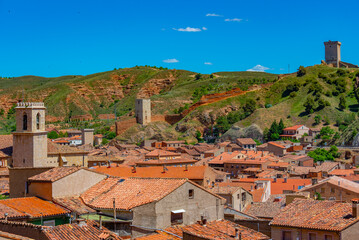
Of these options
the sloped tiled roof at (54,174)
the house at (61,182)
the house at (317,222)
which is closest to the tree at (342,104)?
the house at (317,222)

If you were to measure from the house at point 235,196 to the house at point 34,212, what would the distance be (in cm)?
1095

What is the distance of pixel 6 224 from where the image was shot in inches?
533

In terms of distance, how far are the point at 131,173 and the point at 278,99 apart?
263 feet

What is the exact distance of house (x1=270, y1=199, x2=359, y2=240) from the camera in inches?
585

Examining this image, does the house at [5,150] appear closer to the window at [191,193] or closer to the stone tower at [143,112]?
the window at [191,193]

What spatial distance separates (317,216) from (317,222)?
0.50 metres

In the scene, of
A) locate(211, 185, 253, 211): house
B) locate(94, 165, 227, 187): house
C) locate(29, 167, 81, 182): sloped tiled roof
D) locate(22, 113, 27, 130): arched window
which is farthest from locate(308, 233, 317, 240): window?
locate(22, 113, 27, 130): arched window

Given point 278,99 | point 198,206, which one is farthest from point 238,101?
point 198,206

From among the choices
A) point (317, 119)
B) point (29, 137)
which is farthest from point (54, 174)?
point (317, 119)

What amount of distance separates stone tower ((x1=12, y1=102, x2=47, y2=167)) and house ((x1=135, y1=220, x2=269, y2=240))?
20.5 meters

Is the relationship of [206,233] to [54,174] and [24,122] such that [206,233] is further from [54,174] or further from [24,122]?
[24,122]

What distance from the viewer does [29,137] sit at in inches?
1336

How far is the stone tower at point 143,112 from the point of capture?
354 feet

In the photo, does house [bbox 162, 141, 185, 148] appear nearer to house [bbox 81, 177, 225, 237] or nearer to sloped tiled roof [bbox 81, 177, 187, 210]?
sloped tiled roof [bbox 81, 177, 187, 210]
